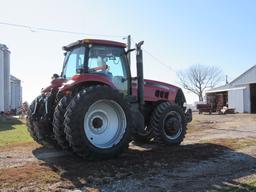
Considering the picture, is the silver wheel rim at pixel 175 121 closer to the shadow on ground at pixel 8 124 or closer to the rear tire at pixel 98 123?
the rear tire at pixel 98 123

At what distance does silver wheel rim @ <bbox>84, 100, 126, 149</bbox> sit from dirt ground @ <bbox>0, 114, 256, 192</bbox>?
1.59ft

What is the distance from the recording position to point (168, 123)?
11953 millimetres

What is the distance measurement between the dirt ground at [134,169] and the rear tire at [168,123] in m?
0.41

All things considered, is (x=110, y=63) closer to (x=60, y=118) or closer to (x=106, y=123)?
(x=106, y=123)

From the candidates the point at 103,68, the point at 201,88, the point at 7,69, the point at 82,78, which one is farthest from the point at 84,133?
the point at 201,88

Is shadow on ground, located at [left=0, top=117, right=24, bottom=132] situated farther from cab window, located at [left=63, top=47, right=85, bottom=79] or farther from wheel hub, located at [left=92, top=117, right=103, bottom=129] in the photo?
wheel hub, located at [left=92, top=117, right=103, bottom=129]

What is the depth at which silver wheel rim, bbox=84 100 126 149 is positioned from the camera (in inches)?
374

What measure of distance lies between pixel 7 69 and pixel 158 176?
151 feet

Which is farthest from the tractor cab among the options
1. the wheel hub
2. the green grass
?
the green grass

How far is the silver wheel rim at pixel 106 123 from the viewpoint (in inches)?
374

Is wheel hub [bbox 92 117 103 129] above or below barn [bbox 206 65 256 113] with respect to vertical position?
below

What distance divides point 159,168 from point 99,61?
118 inches

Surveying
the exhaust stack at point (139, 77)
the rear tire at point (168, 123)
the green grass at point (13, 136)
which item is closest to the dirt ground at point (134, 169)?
the rear tire at point (168, 123)

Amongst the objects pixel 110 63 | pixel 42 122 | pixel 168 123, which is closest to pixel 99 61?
pixel 110 63
